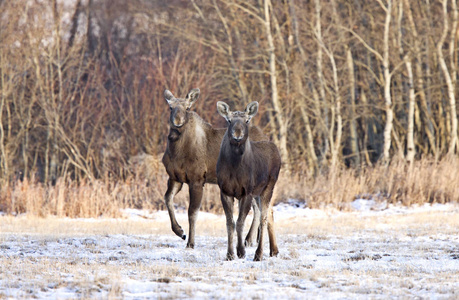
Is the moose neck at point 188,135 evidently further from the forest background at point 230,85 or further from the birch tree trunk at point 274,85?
the birch tree trunk at point 274,85

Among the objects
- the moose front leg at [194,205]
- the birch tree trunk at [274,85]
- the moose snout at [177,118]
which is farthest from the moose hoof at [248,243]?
the birch tree trunk at [274,85]

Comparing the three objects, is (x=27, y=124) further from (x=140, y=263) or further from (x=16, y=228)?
(x=140, y=263)

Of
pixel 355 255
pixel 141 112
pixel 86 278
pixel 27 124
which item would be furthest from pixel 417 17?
pixel 86 278

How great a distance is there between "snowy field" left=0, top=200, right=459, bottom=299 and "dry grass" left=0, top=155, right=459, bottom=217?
4.07m

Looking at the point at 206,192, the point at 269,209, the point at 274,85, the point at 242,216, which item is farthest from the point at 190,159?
the point at 274,85

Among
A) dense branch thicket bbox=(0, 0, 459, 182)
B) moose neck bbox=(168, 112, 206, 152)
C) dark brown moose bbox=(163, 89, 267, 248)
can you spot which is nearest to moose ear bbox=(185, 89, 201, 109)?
dark brown moose bbox=(163, 89, 267, 248)

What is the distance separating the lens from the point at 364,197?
824 inches

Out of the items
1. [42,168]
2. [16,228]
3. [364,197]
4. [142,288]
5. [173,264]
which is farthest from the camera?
[42,168]

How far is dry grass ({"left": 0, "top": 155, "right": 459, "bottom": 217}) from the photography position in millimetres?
18438

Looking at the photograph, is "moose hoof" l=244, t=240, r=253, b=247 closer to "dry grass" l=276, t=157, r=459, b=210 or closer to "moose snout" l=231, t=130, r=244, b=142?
"moose snout" l=231, t=130, r=244, b=142

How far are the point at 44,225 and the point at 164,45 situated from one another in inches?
568

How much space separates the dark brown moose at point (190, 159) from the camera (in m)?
10.4

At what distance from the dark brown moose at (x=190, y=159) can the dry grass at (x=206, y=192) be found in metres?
7.82

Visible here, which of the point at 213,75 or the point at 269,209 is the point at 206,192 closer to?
the point at 213,75
